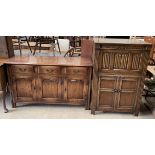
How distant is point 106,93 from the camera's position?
241 cm

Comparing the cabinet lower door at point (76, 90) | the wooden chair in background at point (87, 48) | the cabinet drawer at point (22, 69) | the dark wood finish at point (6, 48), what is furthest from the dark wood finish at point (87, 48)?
the dark wood finish at point (6, 48)

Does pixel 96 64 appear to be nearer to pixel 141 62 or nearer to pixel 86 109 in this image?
pixel 141 62

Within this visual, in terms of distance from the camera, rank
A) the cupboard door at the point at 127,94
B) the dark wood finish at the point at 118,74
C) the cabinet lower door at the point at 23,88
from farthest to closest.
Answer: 1. the cabinet lower door at the point at 23,88
2. the cupboard door at the point at 127,94
3. the dark wood finish at the point at 118,74

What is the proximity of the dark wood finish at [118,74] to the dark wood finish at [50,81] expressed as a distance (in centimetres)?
18

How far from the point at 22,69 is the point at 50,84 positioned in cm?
46

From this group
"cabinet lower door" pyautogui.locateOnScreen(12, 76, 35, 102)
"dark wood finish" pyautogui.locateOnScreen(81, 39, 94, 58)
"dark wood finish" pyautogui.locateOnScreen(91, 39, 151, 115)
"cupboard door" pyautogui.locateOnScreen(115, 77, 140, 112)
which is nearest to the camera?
"dark wood finish" pyautogui.locateOnScreen(91, 39, 151, 115)

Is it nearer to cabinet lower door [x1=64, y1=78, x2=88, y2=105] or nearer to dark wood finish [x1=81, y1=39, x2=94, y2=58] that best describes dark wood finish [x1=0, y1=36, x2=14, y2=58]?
cabinet lower door [x1=64, y1=78, x2=88, y2=105]

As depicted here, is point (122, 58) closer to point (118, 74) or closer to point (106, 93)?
point (118, 74)

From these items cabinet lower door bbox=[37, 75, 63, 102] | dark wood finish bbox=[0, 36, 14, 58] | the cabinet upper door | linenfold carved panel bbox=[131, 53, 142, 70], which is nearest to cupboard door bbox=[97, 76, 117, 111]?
the cabinet upper door

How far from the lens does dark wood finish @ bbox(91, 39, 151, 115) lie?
7.02ft

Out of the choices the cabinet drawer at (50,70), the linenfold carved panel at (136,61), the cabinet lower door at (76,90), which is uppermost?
the linenfold carved panel at (136,61)

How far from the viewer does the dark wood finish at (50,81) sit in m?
Result: 2.38

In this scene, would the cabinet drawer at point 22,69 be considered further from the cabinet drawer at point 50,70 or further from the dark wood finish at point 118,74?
the dark wood finish at point 118,74
